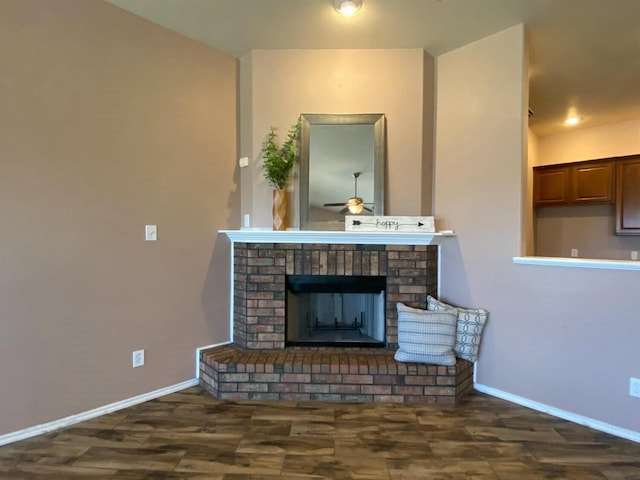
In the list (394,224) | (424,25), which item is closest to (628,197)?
(394,224)

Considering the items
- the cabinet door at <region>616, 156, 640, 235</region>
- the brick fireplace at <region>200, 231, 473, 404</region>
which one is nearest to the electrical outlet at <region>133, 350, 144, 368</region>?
the brick fireplace at <region>200, 231, 473, 404</region>

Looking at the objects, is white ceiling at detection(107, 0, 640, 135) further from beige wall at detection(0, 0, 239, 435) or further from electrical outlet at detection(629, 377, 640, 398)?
electrical outlet at detection(629, 377, 640, 398)

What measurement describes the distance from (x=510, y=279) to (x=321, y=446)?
1.78 m

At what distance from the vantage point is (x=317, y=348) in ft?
9.63

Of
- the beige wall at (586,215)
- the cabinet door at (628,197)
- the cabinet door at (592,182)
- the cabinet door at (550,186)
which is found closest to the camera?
the cabinet door at (628,197)

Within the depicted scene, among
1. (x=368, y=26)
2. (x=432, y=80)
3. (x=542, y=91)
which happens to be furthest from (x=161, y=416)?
(x=542, y=91)

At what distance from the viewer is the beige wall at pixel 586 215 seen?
4320 mm

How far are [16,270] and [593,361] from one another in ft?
11.8

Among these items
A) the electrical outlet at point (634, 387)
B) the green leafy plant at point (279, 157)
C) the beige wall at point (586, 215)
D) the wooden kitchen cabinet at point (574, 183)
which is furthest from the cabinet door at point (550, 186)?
the green leafy plant at point (279, 157)

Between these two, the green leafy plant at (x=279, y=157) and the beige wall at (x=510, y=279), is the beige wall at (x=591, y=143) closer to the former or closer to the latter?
the beige wall at (x=510, y=279)

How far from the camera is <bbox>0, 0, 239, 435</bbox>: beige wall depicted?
6.72ft

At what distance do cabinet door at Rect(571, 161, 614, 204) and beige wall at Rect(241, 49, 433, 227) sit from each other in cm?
274

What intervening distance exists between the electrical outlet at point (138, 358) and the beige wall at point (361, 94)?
1.51m

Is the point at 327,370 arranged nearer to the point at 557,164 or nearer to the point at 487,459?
the point at 487,459
